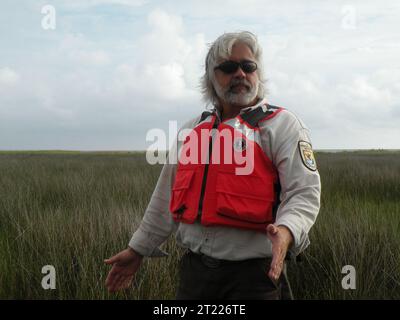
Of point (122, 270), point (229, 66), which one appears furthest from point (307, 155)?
point (122, 270)

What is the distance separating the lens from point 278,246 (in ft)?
4.58

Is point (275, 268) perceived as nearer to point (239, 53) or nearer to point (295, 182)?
point (295, 182)

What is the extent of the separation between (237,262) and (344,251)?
1591mm

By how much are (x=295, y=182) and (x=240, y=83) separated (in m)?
0.52

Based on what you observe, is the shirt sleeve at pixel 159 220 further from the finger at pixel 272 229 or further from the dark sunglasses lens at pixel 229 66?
the finger at pixel 272 229

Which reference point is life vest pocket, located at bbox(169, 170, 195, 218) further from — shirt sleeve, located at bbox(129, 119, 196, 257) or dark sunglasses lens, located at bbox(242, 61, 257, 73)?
dark sunglasses lens, located at bbox(242, 61, 257, 73)

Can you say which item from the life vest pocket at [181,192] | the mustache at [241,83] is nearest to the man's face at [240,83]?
the mustache at [241,83]

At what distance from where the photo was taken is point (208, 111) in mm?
2008

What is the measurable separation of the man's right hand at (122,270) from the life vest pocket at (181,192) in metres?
0.41

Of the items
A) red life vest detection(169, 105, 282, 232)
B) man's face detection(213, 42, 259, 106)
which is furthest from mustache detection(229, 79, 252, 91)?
red life vest detection(169, 105, 282, 232)

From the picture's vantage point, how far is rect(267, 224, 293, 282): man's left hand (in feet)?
4.45

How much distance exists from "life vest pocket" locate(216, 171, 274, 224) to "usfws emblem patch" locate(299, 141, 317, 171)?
0.16m
